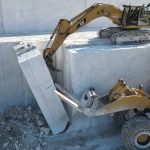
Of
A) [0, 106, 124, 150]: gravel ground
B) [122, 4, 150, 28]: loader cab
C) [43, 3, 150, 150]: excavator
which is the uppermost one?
[122, 4, 150, 28]: loader cab

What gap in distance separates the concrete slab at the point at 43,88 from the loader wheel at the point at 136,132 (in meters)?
1.38

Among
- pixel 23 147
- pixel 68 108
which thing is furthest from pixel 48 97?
pixel 23 147

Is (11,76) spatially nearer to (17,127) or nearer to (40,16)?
(17,127)

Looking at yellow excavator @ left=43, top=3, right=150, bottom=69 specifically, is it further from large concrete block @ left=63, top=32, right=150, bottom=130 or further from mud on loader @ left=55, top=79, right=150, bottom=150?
mud on loader @ left=55, top=79, right=150, bottom=150

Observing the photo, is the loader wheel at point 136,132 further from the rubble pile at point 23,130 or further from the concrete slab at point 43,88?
the rubble pile at point 23,130

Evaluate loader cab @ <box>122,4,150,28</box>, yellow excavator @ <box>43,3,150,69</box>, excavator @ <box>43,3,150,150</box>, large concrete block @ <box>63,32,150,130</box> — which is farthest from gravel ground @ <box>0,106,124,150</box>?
loader cab @ <box>122,4,150,28</box>

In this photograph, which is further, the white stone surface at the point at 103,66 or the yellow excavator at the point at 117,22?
the yellow excavator at the point at 117,22

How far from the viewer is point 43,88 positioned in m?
6.57

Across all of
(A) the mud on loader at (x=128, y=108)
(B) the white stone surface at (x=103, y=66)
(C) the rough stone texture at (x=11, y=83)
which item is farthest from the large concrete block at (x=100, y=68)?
(C) the rough stone texture at (x=11, y=83)

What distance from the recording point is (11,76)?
745cm

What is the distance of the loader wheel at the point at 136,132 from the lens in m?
5.75

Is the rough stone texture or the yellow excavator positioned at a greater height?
the yellow excavator

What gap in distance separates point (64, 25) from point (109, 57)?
3.49ft

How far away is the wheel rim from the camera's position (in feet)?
19.2
